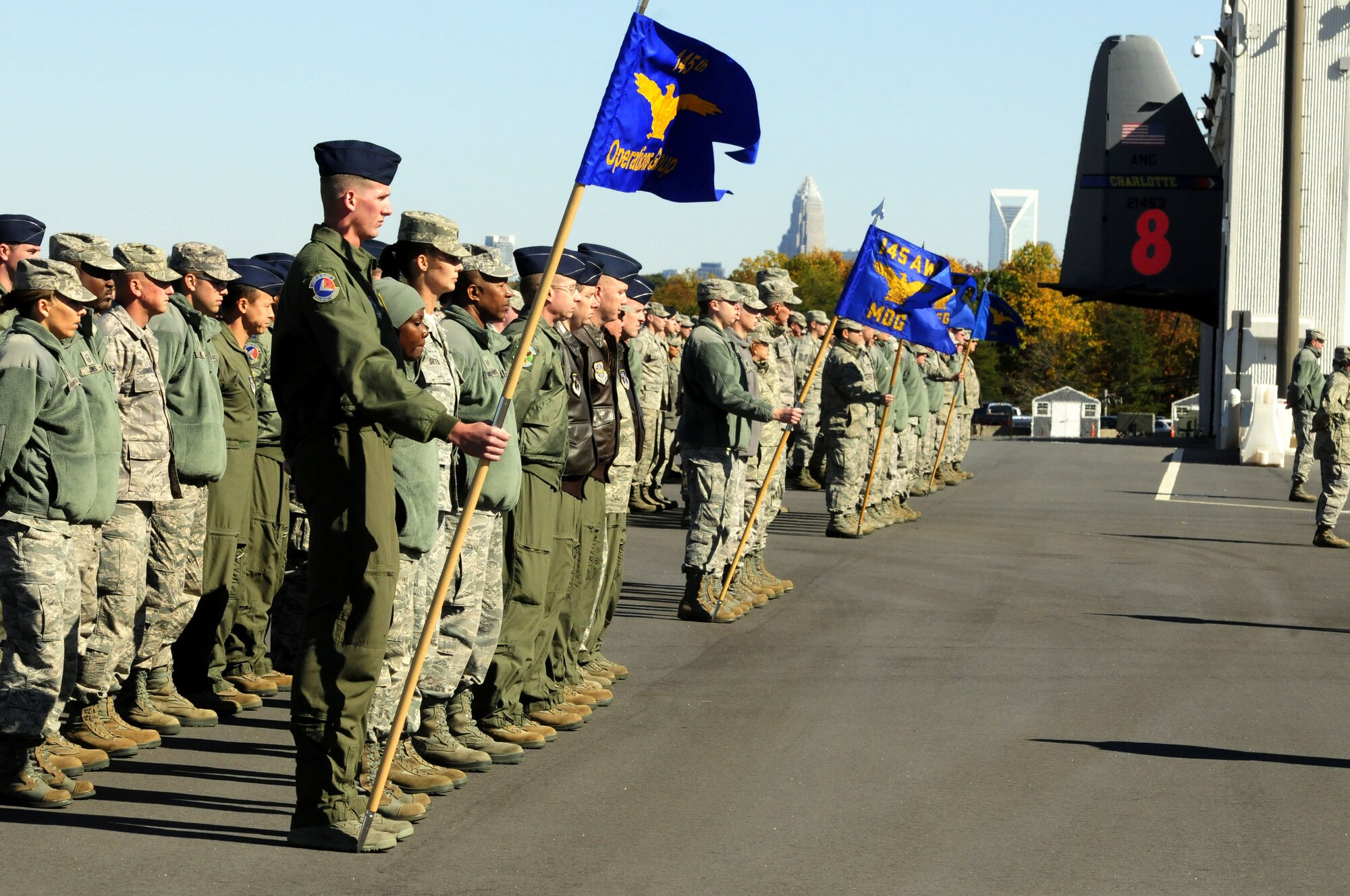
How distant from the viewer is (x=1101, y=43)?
154 ft

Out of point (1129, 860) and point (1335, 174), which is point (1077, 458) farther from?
point (1129, 860)

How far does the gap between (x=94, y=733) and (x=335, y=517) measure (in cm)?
240

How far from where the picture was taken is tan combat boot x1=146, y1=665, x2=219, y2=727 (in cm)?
846

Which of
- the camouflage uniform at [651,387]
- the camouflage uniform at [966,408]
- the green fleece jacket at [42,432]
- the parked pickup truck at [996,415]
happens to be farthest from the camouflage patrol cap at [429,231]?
the parked pickup truck at [996,415]

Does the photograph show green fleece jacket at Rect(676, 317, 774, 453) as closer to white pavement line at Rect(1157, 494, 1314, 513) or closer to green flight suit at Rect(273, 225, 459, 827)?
green flight suit at Rect(273, 225, 459, 827)

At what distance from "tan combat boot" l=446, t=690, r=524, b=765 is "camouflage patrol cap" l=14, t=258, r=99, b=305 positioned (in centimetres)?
241

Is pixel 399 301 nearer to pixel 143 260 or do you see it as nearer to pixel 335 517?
pixel 335 517

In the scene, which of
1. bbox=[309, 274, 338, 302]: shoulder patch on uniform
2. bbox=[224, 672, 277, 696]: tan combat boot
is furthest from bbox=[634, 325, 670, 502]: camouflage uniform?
bbox=[309, 274, 338, 302]: shoulder patch on uniform

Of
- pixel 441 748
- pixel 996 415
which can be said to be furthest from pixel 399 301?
pixel 996 415

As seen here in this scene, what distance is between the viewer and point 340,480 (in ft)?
19.9

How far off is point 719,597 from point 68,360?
21.2 feet

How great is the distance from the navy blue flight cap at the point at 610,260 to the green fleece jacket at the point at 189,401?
7.37 ft

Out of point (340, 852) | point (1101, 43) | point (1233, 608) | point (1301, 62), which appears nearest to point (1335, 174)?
point (1301, 62)

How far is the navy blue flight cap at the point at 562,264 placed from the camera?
8422 mm
